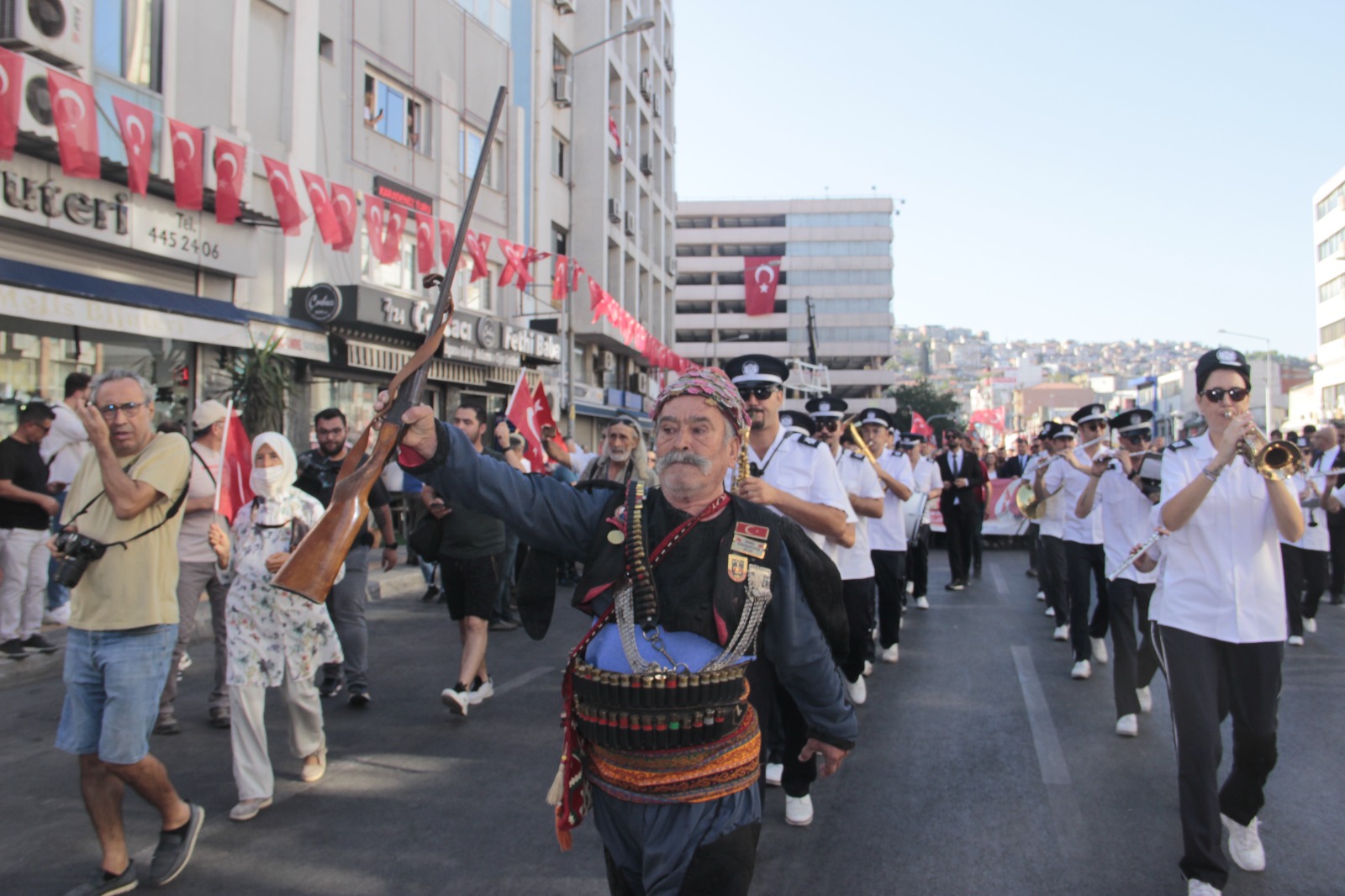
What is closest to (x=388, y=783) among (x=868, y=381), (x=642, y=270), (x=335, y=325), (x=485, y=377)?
(x=335, y=325)

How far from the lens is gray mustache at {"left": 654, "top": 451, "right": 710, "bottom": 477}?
2.56m

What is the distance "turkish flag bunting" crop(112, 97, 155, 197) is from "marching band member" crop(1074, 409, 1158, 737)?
946cm

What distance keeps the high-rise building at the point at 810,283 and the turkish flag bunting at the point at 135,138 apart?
77166mm

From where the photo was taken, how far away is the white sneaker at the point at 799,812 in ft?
15.3

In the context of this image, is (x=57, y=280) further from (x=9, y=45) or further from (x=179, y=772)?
(x=179, y=772)

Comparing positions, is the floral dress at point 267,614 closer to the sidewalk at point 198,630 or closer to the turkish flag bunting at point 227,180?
the sidewalk at point 198,630

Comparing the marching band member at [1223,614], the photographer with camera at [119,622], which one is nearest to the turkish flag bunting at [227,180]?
the photographer with camera at [119,622]

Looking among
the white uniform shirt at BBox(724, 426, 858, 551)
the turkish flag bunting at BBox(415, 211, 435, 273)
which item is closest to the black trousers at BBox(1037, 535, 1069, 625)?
the white uniform shirt at BBox(724, 426, 858, 551)

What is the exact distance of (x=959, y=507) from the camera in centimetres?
1298

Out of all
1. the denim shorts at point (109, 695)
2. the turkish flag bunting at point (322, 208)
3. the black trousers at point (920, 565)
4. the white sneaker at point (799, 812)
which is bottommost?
the white sneaker at point (799, 812)

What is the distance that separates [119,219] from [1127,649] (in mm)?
12673

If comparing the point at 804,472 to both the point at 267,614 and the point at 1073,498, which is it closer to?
the point at 267,614

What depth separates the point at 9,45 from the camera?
37.1 feet

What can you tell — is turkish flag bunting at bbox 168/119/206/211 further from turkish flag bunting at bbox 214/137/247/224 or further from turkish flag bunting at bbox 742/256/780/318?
turkish flag bunting at bbox 742/256/780/318
